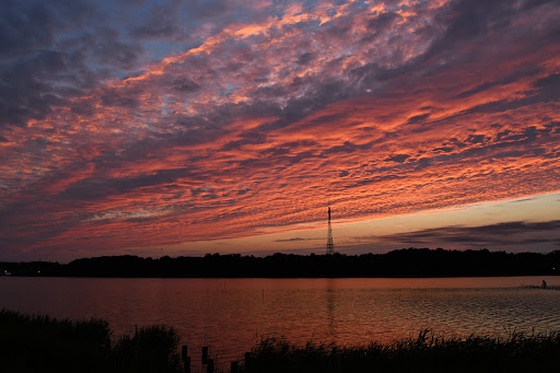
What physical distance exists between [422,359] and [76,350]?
17.3 metres

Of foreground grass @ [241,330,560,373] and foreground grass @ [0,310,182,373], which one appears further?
foreground grass @ [0,310,182,373]

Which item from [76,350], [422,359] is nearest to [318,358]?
[422,359]

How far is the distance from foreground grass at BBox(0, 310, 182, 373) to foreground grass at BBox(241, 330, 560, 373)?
5.26 metres

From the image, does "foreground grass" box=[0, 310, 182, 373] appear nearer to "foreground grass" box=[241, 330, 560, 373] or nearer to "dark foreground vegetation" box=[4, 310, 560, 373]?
"dark foreground vegetation" box=[4, 310, 560, 373]

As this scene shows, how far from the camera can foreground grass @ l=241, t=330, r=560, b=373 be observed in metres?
21.6

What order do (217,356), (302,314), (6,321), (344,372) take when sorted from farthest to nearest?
(302,314) < (217,356) < (6,321) < (344,372)

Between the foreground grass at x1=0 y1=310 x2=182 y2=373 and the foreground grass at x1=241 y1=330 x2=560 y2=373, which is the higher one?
the foreground grass at x1=0 y1=310 x2=182 y2=373

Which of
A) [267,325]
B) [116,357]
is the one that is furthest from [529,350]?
[267,325]

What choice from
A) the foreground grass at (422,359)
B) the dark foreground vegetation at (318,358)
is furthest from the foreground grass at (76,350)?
the foreground grass at (422,359)

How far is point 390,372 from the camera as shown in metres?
21.2

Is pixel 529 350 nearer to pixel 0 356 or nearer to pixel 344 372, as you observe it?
pixel 344 372

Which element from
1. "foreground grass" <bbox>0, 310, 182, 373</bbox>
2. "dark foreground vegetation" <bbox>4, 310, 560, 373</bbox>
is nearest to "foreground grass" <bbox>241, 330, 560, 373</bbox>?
"dark foreground vegetation" <bbox>4, 310, 560, 373</bbox>

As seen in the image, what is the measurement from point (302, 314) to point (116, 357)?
54.8 metres

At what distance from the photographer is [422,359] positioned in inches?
912
